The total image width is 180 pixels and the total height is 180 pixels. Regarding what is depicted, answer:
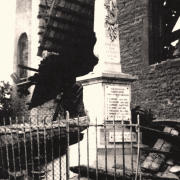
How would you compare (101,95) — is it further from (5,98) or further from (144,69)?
(5,98)

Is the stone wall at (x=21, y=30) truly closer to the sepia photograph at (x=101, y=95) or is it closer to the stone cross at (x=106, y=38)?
the sepia photograph at (x=101, y=95)

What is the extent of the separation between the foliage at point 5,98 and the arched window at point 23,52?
93cm

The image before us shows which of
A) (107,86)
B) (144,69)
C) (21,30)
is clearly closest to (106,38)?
(107,86)

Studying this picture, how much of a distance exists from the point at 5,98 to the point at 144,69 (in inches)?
343

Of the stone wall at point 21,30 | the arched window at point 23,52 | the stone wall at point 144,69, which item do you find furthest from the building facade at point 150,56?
the arched window at point 23,52

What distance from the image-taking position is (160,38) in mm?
9602

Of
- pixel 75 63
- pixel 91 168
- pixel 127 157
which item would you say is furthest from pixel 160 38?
pixel 91 168

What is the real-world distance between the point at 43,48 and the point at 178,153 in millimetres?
6944

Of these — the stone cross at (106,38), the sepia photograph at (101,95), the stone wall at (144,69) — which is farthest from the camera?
the stone wall at (144,69)

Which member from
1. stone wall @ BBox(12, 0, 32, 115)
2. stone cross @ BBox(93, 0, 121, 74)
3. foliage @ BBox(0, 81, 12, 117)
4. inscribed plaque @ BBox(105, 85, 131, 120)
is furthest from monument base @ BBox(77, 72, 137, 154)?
foliage @ BBox(0, 81, 12, 117)

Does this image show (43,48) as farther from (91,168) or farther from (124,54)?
(91,168)

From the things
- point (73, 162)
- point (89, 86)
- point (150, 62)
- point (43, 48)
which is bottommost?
point (73, 162)

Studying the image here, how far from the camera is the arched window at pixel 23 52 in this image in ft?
51.5

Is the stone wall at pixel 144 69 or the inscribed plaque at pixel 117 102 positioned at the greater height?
the stone wall at pixel 144 69
